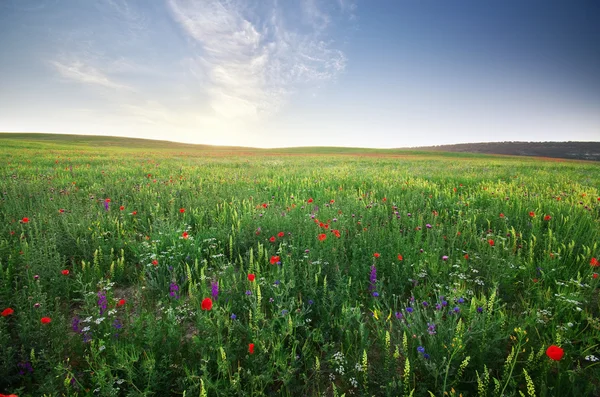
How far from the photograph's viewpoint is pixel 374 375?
5.69 ft

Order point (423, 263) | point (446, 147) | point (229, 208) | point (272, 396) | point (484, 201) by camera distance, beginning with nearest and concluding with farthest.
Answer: point (272, 396), point (423, 263), point (229, 208), point (484, 201), point (446, 147)

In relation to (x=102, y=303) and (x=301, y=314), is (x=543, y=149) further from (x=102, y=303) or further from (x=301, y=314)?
(x=102, y=303)

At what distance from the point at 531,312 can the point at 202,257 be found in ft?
9.91

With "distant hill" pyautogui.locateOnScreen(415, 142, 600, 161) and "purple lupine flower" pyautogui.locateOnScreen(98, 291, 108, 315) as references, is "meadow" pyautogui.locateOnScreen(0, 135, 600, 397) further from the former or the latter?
"distant hill" pyautogui.locateOnScreen(415, 142, 600, 161)

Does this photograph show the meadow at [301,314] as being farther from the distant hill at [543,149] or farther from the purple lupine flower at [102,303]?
the distant hill at [543,149]

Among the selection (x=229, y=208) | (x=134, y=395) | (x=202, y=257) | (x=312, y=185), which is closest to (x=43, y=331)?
(x=134, y=395)

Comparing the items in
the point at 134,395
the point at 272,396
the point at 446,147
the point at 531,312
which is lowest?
the point at 272,396

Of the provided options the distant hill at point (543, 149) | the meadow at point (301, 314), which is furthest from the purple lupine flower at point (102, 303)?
the distant hill at point (543, 149)

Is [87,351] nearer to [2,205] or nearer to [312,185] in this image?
[2,205]

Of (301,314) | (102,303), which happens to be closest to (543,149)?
(301,314)

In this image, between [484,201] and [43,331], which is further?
[484,201]

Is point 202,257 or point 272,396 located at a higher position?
point 202,257

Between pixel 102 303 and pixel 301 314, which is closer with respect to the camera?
pixel 301 314

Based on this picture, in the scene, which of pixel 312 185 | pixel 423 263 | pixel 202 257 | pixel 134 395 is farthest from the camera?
pixel 312 185
